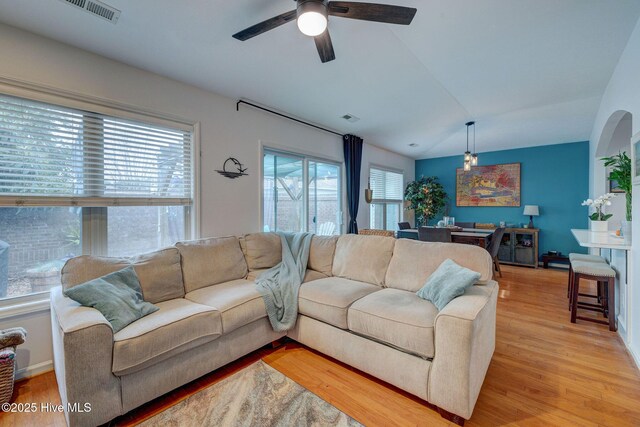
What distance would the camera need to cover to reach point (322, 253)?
123 inches

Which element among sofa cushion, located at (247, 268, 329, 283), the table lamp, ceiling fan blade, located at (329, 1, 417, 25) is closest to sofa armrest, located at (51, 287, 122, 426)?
sofa cushion, located at (247, 268, 329, 283)

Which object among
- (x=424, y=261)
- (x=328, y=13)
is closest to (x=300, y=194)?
(x=424, y=261)

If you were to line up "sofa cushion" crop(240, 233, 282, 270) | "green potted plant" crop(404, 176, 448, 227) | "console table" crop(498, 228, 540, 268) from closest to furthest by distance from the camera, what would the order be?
"sofa cushion" crop(240, 233, 282, 270) < "console table" crop(498, 228, 540, 268) < "green potted plant" crop(404, 176, 448, 227)

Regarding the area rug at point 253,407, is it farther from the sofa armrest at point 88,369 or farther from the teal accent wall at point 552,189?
the teal accent wall at point 552,189

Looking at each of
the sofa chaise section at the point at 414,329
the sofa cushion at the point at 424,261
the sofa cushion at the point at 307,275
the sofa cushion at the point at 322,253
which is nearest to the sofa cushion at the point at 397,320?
the sofa chaise section at the point at 414,329

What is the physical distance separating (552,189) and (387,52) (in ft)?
16.9

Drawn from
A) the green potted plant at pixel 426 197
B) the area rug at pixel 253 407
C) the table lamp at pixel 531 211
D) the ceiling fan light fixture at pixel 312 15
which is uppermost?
the ceiling fan light fixture at pixel 312 15

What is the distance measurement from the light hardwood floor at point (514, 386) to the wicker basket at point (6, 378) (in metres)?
0.10

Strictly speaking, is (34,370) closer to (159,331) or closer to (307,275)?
(159,331)

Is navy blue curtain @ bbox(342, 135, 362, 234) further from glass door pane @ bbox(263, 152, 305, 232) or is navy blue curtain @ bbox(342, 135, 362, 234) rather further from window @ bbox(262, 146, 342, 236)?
glass door pane @ bbox(263, 152, 305, 232)

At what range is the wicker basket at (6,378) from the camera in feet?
5.67

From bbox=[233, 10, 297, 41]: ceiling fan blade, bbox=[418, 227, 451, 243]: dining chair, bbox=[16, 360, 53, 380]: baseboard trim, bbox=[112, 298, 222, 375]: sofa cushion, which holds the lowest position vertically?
bbox=[16, 360, 53, 380]: baseboard trim

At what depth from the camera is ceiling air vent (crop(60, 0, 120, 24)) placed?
1.79 metres

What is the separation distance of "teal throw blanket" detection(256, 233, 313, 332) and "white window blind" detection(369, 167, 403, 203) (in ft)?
10.3
